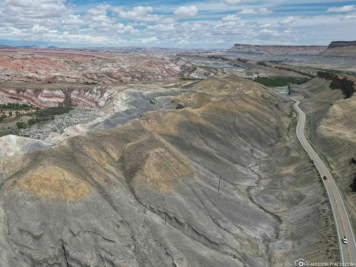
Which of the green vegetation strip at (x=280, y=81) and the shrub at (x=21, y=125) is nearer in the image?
the shrub at (x=21, y=125)

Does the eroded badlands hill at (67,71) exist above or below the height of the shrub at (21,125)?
above

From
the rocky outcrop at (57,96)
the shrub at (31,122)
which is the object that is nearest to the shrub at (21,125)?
the shrub at (31,122)

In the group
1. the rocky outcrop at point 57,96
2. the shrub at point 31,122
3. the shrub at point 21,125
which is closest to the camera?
the shrub at point 21,125

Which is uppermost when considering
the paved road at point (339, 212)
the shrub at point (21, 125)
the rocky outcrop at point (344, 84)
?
the rocky outcrop at point (344, 84)

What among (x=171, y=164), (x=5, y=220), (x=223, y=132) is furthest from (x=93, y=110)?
(x=5, y=220)

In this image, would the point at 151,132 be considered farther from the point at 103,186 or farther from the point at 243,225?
the point at 243,225

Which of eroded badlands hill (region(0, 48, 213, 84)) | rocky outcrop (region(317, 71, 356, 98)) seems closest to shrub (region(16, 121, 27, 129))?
eroded badlands hill (region(0, 48, 213, 84))

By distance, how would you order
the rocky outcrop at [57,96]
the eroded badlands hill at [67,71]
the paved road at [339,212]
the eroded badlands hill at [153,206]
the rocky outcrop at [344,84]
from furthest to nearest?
the eroded badlands hill at [67,71], the rocky outcrop at [344,84], the rocky outcrop at [57,96], the paved road at [339,212], the eroded badlands hill at [153,206]

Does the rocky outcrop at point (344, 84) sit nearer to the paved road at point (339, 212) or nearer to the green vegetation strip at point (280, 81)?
the green vegetation strip at point (280, 81)
